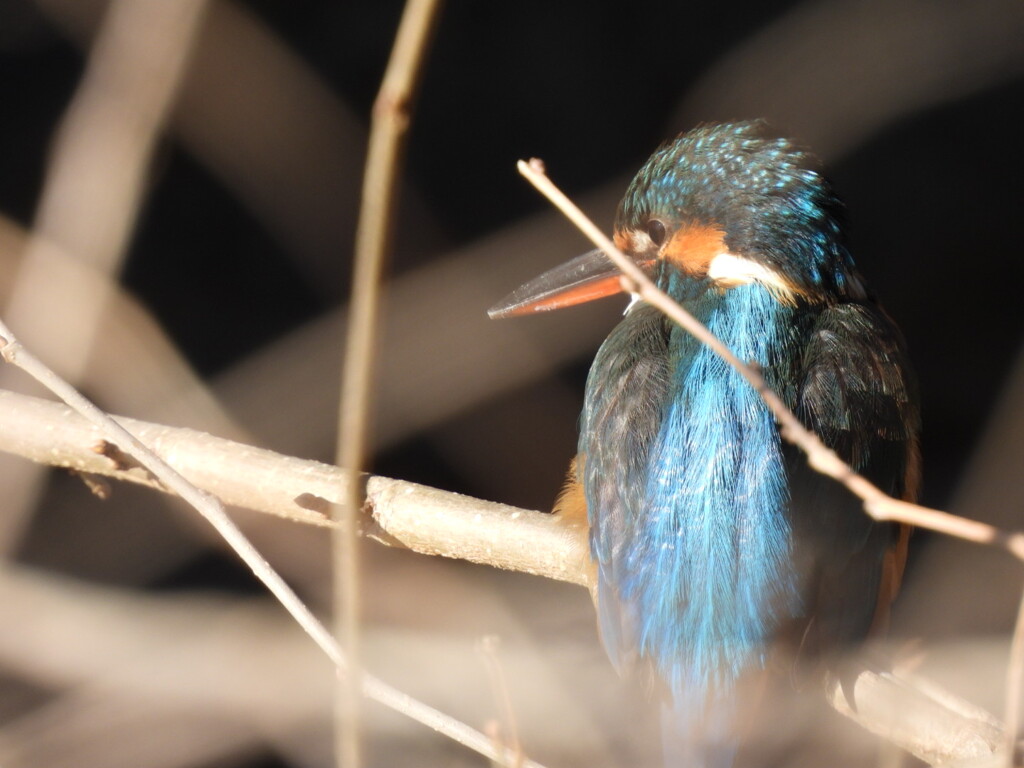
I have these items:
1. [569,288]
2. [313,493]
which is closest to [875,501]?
[313,493]

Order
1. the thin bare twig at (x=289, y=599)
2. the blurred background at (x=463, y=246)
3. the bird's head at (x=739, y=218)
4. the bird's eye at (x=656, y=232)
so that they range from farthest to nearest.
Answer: the blurred background at (x=463, y=246) → the bird's eye at (x=656, y=232) → the bird's head at (x=739, y=218) → the thin bare twig at (x=289, y=599)

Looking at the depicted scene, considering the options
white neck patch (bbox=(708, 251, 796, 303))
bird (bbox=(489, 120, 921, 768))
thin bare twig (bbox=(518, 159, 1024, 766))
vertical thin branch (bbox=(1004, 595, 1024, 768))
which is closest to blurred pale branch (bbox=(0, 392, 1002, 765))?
bird (bbox=(489, 120, 921, 768))

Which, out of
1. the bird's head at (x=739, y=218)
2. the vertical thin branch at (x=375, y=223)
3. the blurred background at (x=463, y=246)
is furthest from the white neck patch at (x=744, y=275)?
the vertical thin branch at (x=375, y=223)

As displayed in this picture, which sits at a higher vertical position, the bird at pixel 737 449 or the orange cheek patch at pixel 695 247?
the orange cheek patch at pixel 695 247

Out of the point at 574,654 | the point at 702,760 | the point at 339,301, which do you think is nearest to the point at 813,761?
the point at 702,760

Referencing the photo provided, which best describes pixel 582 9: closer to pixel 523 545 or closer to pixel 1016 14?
pixel 1016 14

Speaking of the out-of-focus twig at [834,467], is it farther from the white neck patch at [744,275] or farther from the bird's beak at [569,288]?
the bird's beak at [569,288]
